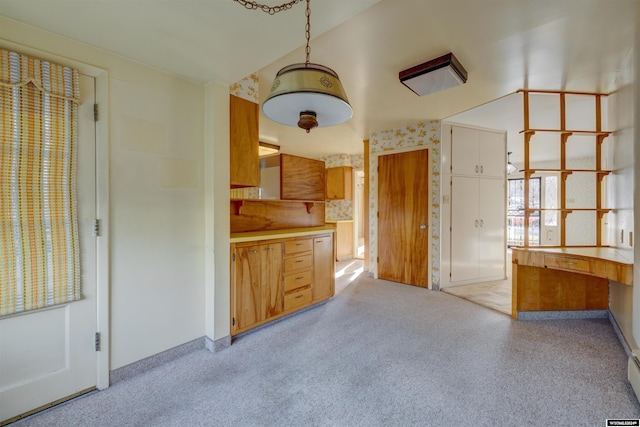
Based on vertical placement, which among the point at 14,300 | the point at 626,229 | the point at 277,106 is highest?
the point at 277,106

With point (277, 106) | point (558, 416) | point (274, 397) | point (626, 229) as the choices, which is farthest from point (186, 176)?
point (626, 229)

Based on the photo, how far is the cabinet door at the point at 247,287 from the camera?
2.49m

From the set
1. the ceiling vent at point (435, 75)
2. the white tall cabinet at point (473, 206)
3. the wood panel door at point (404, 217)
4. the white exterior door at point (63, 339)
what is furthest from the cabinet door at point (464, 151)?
the white exterior door at point (63, 339)

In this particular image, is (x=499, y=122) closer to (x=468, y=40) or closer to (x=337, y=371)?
(x=468, y=40)

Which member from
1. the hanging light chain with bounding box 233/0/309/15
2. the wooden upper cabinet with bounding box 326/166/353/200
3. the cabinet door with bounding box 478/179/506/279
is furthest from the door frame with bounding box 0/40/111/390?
the wooden upper cabinet with bounding box 326/166/353/200

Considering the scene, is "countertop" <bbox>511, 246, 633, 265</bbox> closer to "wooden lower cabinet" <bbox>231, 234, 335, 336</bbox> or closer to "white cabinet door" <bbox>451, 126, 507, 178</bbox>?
"white cabinet door" <bbox>451, 126, 507, 178</bbox>

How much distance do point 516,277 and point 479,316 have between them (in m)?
0.58

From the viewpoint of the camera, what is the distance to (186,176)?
227 cm

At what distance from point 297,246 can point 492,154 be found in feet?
11.4

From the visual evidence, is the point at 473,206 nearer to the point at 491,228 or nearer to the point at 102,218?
the point at 491,228

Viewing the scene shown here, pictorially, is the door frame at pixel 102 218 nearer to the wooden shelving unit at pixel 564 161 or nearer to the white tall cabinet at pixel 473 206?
the wooden shelving unit at pixel 564 161

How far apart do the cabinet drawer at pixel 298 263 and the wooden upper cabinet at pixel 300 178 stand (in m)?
0.69

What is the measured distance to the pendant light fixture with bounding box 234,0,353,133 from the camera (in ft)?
3.72

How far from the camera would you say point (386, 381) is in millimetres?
1915
